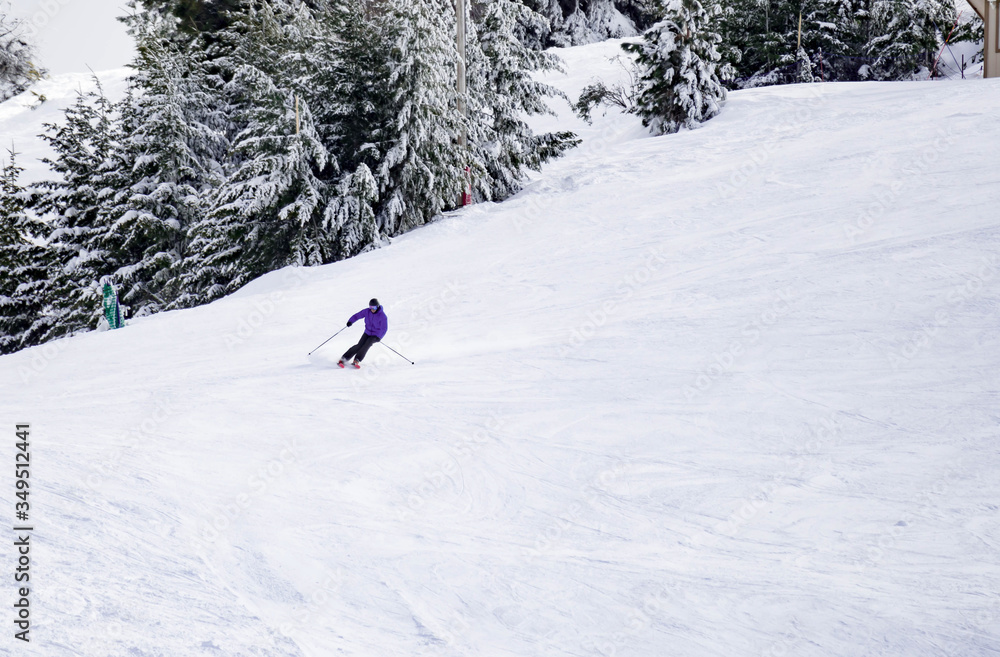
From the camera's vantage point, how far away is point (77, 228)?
75.1 feet

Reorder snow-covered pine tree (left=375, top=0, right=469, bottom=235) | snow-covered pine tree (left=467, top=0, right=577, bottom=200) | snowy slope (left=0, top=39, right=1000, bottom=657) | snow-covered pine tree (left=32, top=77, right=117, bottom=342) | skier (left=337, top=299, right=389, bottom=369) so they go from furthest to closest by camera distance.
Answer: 1. snow-covered pine tree (left=32, top=77, right=117, bottom=342)
2. snow-covered pine tree (left=467, top=0, right=577, bottom=200)
3. snow-covered pine tree (left=375, top=0, right=469, bottom=235)
4. skier (left=337, top=299, right=389, bottom=369)
5. snowy slope (left=0, top=39, right=1000, bottom=657)

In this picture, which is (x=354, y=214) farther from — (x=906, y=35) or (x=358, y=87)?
(x=906, y=35)

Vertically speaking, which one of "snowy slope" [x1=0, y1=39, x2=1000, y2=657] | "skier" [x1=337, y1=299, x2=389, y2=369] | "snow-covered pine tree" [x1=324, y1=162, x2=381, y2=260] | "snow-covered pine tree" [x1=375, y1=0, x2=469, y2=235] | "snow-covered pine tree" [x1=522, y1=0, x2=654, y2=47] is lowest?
"snowy slope" [x1=0, y1=39, x2=1000, y2=657]

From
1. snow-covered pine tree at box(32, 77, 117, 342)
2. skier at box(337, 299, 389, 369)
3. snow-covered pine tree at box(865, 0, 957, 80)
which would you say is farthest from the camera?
snow-covered pine tree at box(865, 0, 957, 80)

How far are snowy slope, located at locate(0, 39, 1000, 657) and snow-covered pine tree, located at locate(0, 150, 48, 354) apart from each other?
12.9 meters

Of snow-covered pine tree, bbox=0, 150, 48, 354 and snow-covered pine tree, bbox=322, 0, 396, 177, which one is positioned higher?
snow-covered pine tree, bbox=322, 0, 396, 177

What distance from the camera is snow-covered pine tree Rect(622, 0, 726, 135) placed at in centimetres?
2183

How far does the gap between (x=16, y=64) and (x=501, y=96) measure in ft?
139

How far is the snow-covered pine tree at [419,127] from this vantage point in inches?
695

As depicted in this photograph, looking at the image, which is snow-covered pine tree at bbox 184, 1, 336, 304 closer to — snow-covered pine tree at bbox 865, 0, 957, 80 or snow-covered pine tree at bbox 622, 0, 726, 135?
snow-covered pine tree at bbox 622, 0, 726, 135

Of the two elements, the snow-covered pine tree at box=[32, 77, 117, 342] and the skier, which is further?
the snow-covered pine tree at box=[32, 77, 117, 342]

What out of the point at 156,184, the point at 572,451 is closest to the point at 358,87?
the point at 156,184

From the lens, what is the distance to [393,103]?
17938mm

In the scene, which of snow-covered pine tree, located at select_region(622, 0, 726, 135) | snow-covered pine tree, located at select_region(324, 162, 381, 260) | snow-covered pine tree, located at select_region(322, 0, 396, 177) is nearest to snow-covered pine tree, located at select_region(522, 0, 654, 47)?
→ snow-covered pine tree, located at select_region(622, 0, 726, 135)
